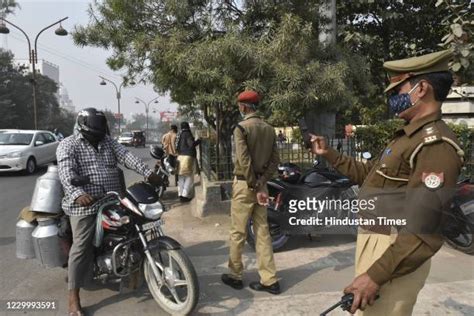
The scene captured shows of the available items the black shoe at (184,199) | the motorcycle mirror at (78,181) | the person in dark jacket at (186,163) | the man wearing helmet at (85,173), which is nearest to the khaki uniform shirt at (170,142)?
the person in dark jacket at (186,163)

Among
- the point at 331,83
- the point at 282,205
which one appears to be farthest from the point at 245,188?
the point at 331,83

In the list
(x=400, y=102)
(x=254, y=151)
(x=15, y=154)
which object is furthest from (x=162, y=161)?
(x=15, y=154)

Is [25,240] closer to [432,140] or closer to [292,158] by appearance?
[432,140]

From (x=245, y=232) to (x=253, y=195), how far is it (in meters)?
0.35

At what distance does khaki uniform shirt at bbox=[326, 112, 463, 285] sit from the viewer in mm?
1623

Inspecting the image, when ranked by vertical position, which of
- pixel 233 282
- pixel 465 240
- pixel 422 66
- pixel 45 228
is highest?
pixel 422 66

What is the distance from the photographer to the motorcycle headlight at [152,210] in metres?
3.46

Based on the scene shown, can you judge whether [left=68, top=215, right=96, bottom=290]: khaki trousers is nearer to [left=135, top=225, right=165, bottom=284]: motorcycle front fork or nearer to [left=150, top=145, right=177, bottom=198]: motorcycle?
[left=135, top=225, right=165, bottom=284]: motorcycle front fork

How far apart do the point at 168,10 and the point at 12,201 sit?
534 cm

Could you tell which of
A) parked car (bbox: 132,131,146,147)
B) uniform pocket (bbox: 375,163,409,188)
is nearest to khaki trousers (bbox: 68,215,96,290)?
uniform pocket (bbox: 375,163,409,188)

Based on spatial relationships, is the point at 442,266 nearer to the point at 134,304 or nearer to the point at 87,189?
the point at 134,304

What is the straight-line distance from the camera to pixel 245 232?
13.1ft

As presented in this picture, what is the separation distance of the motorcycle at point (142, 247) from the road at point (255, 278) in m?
0.24

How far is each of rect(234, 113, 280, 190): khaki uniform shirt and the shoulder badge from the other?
7.50ft
